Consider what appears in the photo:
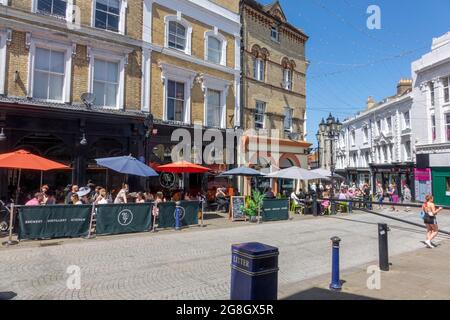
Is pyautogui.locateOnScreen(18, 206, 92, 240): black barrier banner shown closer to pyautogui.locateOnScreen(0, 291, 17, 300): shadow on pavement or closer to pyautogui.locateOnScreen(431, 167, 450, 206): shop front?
pyautogui.locateOnScreen(0, 291, 17, 300): shadow on pavement

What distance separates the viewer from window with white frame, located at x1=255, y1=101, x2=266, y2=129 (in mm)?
22078

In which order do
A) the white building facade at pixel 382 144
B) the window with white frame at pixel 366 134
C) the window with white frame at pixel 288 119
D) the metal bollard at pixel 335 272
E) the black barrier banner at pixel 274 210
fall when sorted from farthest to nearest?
the window with white frame at pixel 366 134 < the white building facade at pixel 382 144 < the window with white frame at pixel 288 119 < the black barrier banner at pixel 274 210 < the metal bollard at pixel 335 272

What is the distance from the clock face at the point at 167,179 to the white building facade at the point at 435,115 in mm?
22703

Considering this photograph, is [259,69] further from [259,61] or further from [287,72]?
[287,72]

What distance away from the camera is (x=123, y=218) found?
1106cm

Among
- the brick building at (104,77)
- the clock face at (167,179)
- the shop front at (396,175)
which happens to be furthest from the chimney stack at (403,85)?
the clock face at (167,179)

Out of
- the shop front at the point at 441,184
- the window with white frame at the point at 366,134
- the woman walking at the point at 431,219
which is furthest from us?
the window with white frame at the point at 366,134

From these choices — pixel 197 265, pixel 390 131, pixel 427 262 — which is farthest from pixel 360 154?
pixel 197 265

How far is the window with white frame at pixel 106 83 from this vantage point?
14.9m

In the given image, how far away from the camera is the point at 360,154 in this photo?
4322cm

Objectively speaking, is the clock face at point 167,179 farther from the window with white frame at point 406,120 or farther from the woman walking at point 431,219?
the window with white frame at point 406,120

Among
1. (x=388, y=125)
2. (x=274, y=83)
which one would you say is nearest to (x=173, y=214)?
(x=274, y=83)

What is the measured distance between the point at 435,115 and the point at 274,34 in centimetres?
1608

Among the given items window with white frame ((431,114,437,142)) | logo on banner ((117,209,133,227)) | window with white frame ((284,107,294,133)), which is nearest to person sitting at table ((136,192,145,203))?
logo on banner ((117,209,133,227))
